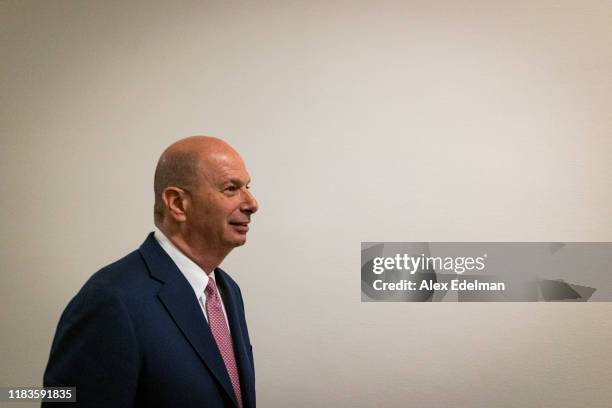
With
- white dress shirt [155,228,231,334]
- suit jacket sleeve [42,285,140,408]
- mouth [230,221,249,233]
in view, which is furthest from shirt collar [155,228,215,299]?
suit jacket sleeve [42,285,140,408]

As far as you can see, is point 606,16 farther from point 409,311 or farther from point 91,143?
point 91,143

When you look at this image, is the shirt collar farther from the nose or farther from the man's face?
the nose

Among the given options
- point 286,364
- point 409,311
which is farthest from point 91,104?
point 409,311

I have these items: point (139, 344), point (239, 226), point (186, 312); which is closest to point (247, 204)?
point (239, 226)

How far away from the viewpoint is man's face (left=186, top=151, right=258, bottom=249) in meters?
1.57

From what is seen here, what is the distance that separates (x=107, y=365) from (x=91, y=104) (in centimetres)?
175

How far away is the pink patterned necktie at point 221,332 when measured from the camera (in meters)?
1.55

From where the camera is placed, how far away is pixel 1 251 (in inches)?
108

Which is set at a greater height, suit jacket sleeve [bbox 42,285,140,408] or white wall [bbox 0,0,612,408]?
white wall [bbox 0,0,612,408]

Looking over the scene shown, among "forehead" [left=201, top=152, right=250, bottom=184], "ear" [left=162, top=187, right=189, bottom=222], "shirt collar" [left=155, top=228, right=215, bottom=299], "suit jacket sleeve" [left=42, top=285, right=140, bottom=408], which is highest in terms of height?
"forehead" [left=201, top=152, right=250, bottom=184]

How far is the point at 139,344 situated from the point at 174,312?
116mm

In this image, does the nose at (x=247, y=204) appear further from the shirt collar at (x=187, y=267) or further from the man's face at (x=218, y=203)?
the shirt collar at (x=187, y=267)

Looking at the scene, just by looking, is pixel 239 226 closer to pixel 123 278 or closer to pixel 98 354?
pixel 123 278

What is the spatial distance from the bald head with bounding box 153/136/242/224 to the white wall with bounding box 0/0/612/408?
44.3 inches
